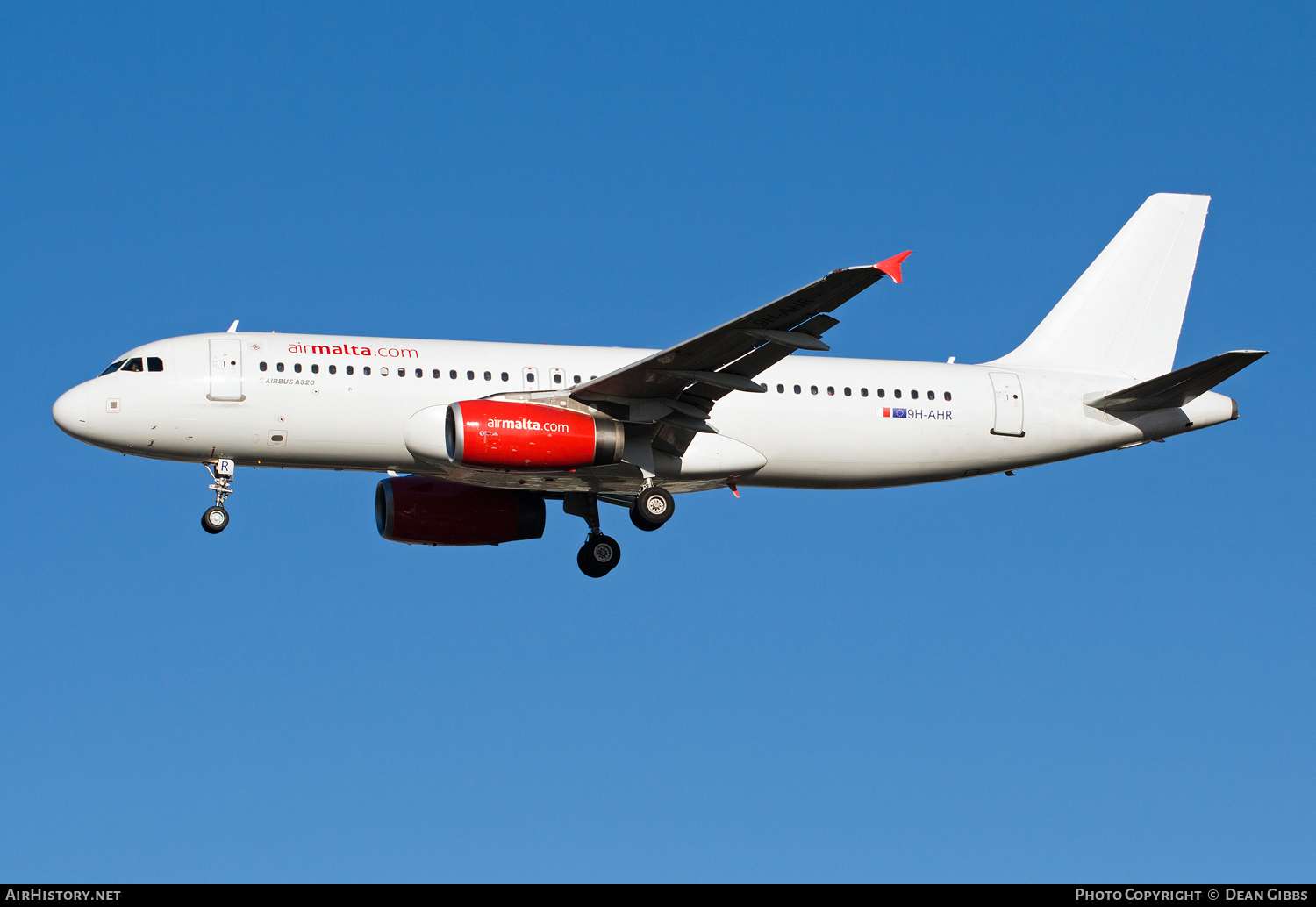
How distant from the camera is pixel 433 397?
1298 inches

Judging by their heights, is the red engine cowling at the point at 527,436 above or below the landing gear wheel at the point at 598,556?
above

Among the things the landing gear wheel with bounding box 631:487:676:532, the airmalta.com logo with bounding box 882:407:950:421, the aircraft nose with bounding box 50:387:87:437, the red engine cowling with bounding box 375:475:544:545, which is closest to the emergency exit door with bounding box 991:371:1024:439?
A: the airmalta.com logo with bounding box 882:407:950:421

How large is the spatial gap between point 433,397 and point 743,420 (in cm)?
683

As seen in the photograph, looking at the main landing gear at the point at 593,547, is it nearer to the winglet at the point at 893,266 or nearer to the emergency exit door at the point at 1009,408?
the emergency exit door at the point at 1009,408

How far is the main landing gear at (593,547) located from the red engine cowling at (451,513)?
1.15 meters

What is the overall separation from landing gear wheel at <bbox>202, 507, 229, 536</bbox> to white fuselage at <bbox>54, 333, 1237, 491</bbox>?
115cm

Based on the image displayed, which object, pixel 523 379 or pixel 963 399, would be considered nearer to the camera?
pixel 523 379

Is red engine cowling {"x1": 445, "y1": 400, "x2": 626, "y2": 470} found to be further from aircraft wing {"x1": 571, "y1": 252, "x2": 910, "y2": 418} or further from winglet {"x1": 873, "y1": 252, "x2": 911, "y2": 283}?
winglet {"x1": 873, "y1": 252, "x2": 911, "y2": 283}

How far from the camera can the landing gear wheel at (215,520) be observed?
32844 mm

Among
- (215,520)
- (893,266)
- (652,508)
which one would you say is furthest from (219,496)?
(893,266)

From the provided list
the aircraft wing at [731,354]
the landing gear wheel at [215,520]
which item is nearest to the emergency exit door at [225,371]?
the landing gear wheel at [215,520]
